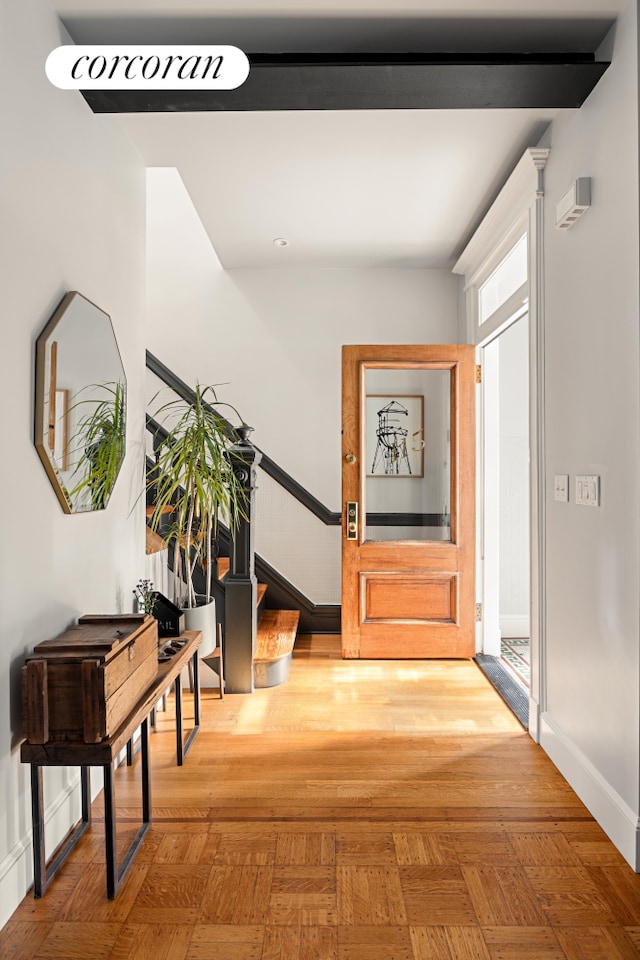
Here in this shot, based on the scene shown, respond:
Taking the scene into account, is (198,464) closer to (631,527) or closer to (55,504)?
(55,504)

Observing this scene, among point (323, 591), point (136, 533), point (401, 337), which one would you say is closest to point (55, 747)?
point (136, 533)

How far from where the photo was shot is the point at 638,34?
2094mm

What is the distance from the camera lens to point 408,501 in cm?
448

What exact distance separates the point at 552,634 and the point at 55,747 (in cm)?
197

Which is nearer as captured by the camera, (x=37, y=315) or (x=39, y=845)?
(x=39, y=845)

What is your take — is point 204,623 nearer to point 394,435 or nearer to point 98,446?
point 98,446

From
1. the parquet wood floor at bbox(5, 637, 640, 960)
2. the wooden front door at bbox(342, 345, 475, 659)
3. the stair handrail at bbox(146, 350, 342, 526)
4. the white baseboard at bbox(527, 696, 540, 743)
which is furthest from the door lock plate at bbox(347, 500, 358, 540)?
the white baseboard at bbox(527, 696, 540, 743)

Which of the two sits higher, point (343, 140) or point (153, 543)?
point (343, 140)

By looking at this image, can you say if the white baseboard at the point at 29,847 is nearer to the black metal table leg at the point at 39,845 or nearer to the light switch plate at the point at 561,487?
the black metal table leg at the point at 39,845

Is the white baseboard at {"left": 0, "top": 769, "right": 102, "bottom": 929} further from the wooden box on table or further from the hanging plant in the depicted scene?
the hanging plant

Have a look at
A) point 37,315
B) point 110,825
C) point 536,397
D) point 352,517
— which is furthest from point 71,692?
point 352,517

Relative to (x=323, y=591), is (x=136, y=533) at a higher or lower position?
higher

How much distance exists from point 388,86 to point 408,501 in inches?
102

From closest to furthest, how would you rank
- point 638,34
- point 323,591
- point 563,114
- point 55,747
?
point 55,747 → point 638,34 → point 563,114 → point 323,591
